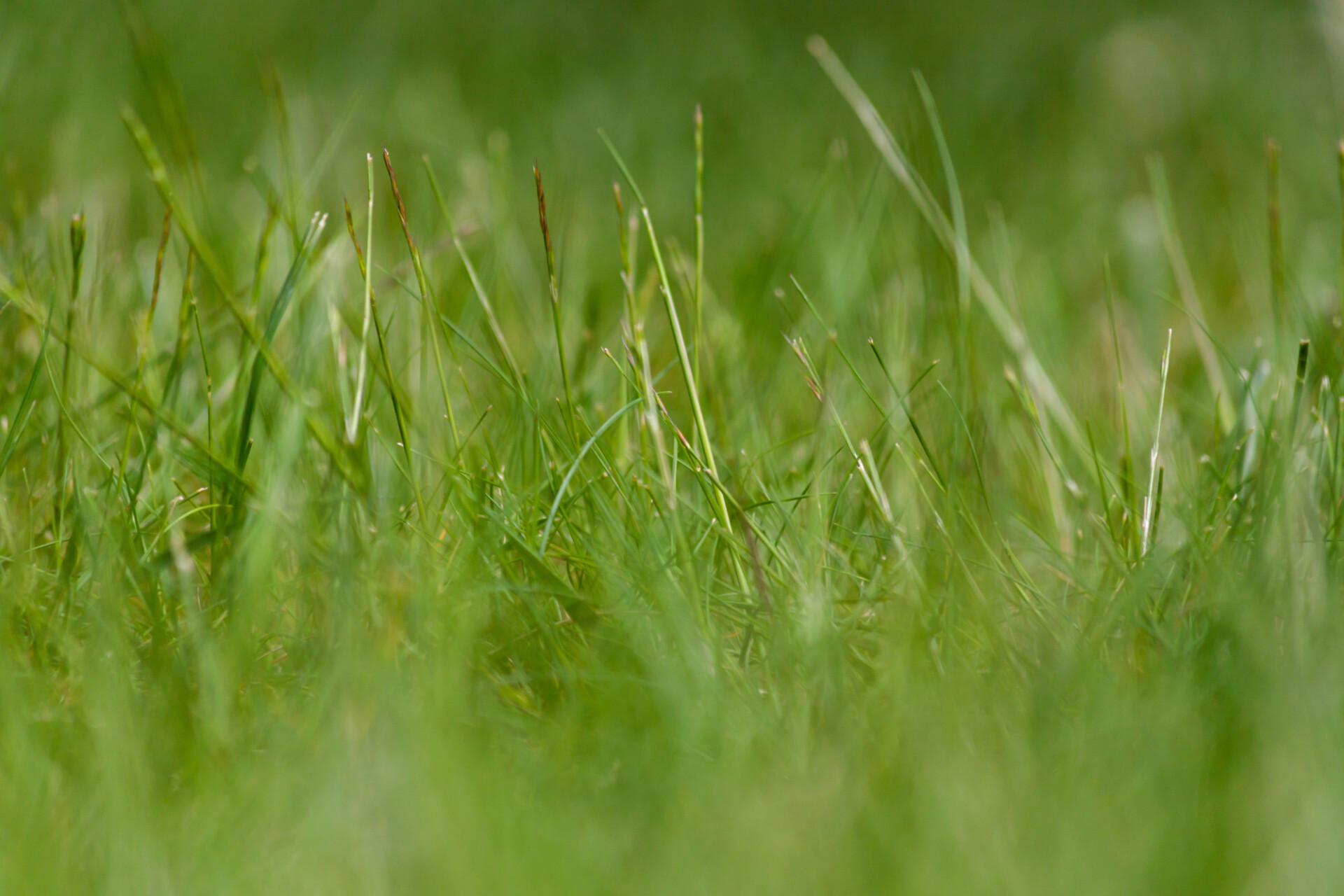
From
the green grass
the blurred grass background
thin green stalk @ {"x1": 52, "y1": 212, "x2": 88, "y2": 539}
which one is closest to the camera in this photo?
the green grass

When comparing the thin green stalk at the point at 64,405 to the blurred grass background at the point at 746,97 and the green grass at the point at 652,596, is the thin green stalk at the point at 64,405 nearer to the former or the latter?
the green grass at the point at 652,596

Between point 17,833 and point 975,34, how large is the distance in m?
3.16

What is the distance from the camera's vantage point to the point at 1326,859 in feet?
2.23

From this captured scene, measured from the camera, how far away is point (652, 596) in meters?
0.94

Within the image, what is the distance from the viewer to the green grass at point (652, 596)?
2.36ft

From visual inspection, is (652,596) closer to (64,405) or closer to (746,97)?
(64,405)

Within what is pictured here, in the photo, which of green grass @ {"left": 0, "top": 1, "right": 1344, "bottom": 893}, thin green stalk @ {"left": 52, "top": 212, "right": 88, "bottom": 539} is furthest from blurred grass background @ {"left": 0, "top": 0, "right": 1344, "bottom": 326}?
thin green stalk @ {"left": 52, "top": 212, "right": 88, "bottom": 539}

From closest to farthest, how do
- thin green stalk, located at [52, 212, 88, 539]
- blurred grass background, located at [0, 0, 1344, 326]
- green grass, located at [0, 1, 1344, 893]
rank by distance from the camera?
green grass, located at [0, 1, 1344, 893], thin green stalk, located at [52, 212, 88, 539], blurred grass background, located at [0, 0, 1344, 326]

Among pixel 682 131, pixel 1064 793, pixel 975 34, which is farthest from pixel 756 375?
pixel 975 34

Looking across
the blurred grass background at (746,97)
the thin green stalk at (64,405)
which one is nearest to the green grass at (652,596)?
the thin green stalk at (64,405)

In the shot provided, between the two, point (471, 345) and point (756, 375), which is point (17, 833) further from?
point (756, 375)

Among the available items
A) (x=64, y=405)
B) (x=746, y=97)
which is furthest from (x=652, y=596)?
(x=746, y=97)

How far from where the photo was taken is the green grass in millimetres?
720

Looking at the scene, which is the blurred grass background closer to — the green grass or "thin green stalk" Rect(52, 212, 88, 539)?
the green grass
